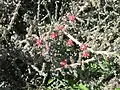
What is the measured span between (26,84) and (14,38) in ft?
1.12

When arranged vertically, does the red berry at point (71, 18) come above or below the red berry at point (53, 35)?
above

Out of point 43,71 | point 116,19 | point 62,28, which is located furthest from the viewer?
point 116,19

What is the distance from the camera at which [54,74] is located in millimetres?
2154

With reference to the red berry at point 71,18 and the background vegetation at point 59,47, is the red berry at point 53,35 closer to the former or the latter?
the background vegetation at point 59,47

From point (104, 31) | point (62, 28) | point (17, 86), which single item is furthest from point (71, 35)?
point (17, 86)

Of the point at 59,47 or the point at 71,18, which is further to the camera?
the point at 71,18

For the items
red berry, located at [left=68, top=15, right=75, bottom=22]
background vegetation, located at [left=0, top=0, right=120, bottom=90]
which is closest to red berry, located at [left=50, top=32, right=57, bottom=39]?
background vegetation, located at [left=0, top=0, right=120, bottom=90]

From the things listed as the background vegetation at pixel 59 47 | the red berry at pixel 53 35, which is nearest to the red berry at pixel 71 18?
the background vegetation at pixel 59 47

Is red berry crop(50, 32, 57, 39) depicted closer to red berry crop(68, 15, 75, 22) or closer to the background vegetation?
the background vegetation

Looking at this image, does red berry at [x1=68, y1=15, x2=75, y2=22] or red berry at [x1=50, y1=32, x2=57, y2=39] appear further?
red berry at [x1=68, y1=15, x2=75, y2=22]

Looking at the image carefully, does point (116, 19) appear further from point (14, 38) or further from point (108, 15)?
point (14, 38)

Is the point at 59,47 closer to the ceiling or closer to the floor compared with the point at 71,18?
closer to the floor

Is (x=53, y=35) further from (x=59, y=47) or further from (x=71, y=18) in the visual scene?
(x=71, y=18)

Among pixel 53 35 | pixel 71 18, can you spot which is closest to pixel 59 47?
pixel 53 35
